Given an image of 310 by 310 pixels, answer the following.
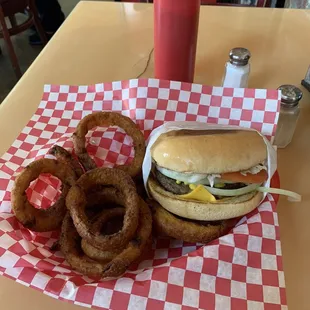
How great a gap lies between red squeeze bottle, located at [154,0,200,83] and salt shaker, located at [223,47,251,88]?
0.43 ft

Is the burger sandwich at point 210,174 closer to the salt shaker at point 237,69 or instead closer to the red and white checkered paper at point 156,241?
the red and white checkered paper at point 156,241

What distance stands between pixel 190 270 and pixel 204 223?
0.16 m

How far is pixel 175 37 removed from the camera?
4.22 feet

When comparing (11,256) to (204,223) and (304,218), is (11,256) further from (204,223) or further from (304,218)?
(304,218)

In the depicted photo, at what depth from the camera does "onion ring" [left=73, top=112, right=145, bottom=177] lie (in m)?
1.11

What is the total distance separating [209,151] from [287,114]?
38 centimetres

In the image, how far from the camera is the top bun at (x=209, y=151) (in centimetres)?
97

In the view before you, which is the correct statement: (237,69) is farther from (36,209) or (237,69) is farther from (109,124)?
(36,209)

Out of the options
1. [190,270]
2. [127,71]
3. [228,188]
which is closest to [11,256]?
[190,270]

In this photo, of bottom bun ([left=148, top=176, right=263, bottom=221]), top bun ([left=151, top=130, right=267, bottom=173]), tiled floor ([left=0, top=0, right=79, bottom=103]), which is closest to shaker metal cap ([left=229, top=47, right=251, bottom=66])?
top bun ([left=151, top=130, right=267, bottom=173])

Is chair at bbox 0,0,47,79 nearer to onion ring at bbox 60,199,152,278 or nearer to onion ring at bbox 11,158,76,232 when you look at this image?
onion ring at bbox 11,158,76,232

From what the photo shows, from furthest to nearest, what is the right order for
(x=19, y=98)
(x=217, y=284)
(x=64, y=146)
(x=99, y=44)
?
(x=99, y=44) → (x=19, y=98) → (x=64, y=146) → (x=217, y=284)

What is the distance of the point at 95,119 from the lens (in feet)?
3.91

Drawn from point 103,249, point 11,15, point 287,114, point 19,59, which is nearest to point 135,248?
point 103,249
